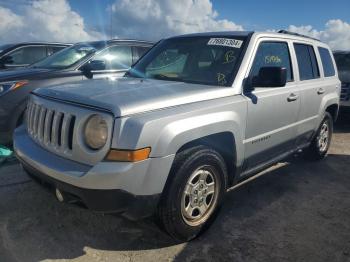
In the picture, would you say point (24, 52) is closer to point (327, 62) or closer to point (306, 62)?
point (306, 62)

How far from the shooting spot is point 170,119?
2.61m

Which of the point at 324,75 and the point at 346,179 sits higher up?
the point at 324,75

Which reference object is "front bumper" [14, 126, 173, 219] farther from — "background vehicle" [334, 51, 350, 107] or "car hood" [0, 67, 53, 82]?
"background vehicle" [334, 51, 350, 107]

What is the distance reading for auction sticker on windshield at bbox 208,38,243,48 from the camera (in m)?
3.62

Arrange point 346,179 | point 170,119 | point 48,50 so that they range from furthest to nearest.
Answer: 1. point 48,50
2. point 346,179
3. point 170,119

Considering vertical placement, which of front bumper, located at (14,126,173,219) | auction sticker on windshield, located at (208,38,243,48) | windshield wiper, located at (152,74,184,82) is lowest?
front bumper, located at (14,126,173,219)

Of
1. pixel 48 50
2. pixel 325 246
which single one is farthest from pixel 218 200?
pixel 48 50

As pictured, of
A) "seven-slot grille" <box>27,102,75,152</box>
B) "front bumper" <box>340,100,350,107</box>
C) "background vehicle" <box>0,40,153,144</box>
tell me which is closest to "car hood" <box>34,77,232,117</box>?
"seven-slot grille" <box>27,102,75,152</box>

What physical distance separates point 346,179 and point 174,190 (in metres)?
3.21

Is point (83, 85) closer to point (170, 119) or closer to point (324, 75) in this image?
point (170, 119)

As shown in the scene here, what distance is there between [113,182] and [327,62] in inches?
169

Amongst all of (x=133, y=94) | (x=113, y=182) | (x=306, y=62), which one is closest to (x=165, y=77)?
(x=133, y=94)

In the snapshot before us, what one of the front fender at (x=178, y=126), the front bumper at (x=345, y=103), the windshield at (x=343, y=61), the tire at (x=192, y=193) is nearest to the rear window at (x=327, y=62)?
the front fender at (x=178, y=126)

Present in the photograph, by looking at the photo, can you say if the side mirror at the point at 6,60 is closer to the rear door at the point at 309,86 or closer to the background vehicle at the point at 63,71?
the background vehicle at the point at 63,71
